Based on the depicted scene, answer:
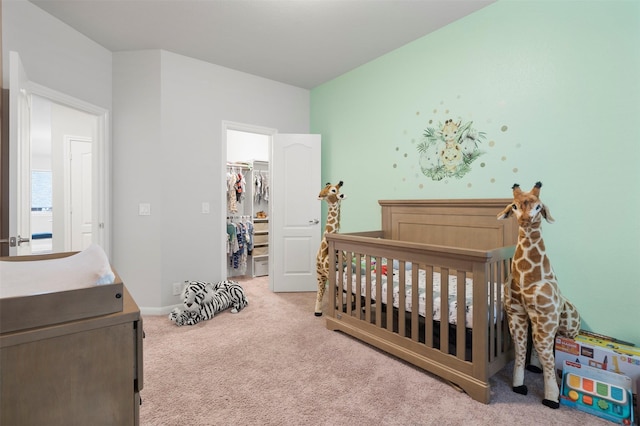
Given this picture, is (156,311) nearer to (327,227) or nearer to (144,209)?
(144,209)

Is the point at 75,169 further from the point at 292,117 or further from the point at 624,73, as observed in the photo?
the point at 624,73

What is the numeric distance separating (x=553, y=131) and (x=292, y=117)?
9.26 feet

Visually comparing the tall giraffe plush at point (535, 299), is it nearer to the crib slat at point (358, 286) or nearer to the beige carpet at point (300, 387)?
the beige carpet at point (300, 387)

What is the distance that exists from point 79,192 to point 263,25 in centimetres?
336

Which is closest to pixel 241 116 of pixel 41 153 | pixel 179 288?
pixel 179 288

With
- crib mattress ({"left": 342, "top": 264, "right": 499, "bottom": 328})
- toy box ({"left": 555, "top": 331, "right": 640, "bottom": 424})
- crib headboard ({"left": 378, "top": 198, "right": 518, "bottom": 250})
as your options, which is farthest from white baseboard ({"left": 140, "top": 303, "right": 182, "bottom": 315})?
toy box ({"left": 555, "top": 331, "right": 640, "bottom": 424})

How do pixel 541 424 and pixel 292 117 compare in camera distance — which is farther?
pixel 292 117

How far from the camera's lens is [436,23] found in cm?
266

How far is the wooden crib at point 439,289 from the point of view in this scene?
5.77ft

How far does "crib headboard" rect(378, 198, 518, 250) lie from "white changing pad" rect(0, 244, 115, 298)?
2348 millimetres

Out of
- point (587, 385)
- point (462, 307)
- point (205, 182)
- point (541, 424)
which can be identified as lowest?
point (541, 424)

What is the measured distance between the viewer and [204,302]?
2.95 meters

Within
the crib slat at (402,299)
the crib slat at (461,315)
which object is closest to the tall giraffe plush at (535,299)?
the crib slat at (461,315)

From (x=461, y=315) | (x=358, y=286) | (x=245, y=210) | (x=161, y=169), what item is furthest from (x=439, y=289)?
(x=245, y=210)
